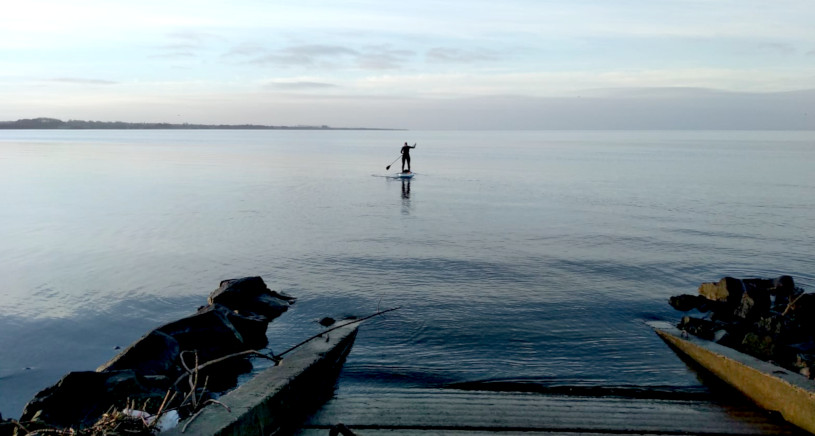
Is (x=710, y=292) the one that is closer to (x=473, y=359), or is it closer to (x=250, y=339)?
(x=473, y=359)

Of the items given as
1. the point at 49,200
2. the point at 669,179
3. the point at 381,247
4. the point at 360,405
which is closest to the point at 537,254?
the point at 381,247

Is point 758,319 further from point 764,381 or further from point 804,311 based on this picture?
point 764,381

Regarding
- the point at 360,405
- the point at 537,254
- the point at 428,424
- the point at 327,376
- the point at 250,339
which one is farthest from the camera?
the point at 537,254

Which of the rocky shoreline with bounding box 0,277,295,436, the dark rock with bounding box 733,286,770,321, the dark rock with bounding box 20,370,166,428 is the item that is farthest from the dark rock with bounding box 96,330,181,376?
the dark rock with bounding box 733,286,770,321

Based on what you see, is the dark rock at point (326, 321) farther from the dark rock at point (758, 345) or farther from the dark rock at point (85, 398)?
the dark rock at point (758, 345)

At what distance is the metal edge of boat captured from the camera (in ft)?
17.4

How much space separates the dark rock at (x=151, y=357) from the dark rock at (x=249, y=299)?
2292 mm

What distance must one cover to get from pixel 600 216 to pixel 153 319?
59.9ft

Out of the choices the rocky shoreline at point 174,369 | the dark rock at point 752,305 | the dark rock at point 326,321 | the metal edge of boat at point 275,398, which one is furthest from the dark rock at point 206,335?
the dark rock at point 752,305

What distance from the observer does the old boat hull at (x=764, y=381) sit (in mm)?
6242

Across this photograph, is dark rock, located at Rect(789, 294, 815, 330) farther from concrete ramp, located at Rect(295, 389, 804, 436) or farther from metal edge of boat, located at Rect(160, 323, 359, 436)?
metal edge of boat, located at Rect(160, 323, 359, 436)

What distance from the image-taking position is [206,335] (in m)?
9.93

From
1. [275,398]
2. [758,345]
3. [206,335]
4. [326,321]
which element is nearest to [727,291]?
[758,345]

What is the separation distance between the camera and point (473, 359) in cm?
968
